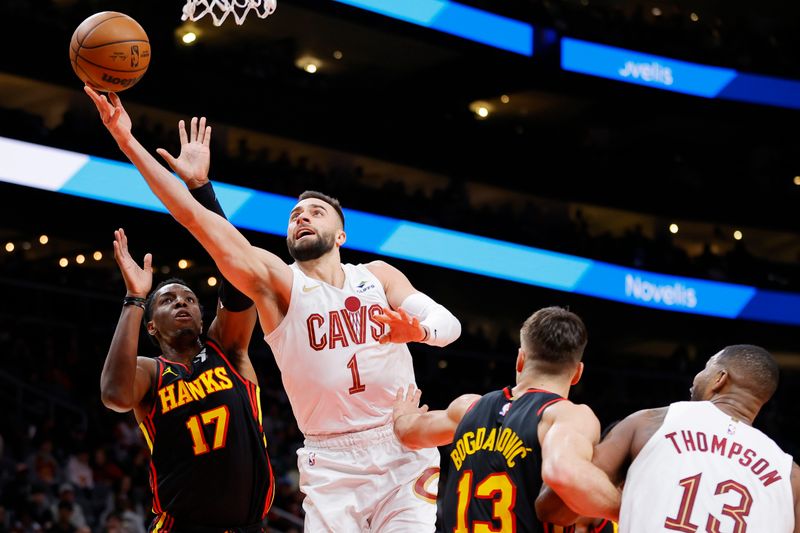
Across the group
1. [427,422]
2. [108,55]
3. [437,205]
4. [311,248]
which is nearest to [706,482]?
[427,422]

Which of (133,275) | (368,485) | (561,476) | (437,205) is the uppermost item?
(437,205)

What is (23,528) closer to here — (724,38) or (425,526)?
(425,526)

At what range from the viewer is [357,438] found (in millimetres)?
5219

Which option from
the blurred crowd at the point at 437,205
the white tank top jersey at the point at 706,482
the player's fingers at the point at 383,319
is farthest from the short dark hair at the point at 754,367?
the blurred crowd at the point at 437,205

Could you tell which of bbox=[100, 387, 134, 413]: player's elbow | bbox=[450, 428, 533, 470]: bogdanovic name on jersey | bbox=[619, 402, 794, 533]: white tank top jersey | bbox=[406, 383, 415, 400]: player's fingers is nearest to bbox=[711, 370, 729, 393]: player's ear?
bbox=[619, 402, 794, 533]: white tank top jersey

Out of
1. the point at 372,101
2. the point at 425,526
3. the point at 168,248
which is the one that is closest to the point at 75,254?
the point at 168,248

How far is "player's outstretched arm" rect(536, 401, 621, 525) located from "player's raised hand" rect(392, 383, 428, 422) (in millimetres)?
909

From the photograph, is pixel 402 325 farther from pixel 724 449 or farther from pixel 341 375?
pixel 724 449

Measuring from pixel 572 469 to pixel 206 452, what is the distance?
2.30 meters

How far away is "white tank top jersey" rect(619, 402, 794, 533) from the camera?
3.95 metres

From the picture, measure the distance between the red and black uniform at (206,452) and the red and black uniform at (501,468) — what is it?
1581 millimetres

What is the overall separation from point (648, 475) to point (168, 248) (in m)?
14.3

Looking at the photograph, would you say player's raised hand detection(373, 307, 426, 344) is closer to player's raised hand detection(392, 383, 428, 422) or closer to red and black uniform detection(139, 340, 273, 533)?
player's raised hand detection(392, 383, 428, 422)

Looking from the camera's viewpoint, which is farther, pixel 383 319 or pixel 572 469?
pixel 383 319
